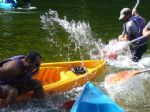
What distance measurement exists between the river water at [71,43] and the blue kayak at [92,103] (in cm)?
205

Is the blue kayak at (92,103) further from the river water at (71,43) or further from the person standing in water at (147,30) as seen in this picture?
the person standing in water at (147,30)

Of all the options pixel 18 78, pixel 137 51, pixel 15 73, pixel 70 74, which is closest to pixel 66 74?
pixel 70 74

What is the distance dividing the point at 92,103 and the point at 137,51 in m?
5.07

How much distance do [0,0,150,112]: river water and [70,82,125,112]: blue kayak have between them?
2.05 m

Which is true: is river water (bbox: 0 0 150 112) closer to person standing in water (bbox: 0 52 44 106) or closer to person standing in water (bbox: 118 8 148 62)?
person standing in water (bbox: 0 52 44 106)

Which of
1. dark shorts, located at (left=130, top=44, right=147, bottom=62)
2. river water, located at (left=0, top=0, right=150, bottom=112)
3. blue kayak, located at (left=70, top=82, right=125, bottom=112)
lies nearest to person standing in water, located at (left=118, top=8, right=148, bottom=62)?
dark shorts, located at (left=130, top=44, right=147, bottom=62)

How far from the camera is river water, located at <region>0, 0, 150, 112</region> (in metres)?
9.80

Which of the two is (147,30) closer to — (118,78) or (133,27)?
(133,27)

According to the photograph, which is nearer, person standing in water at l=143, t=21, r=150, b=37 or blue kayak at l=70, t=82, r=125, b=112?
blue kayak at l=70, t=82, r=125, b=112

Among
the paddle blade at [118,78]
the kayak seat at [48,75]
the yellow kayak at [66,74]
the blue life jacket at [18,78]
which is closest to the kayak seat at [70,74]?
the yellow kayak at [66,74]

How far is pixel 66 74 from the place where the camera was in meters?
10.6

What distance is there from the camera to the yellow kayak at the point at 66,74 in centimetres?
986

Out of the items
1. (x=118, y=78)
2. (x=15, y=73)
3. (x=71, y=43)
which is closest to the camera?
(x=15, y=73)

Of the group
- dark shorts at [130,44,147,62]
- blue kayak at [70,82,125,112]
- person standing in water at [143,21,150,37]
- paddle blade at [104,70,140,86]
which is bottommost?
blue kayak at [70,82,125,112]
